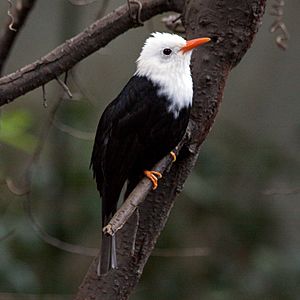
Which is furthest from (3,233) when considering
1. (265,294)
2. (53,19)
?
(53,19)

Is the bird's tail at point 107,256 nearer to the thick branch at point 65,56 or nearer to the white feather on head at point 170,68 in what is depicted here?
the white feather on head at point 170,68

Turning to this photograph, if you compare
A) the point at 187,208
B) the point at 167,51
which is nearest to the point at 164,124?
the point at 167,51

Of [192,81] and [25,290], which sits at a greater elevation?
[192,81]

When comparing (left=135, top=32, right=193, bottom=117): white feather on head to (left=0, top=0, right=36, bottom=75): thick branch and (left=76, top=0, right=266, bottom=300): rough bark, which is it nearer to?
(left=76, top=0, right=266, bottom=300): rough bark

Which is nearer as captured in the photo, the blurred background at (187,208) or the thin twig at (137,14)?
the thin twig at (137,14)

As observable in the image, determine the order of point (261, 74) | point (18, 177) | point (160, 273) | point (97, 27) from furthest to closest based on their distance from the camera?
point (261, 74)
point (18, 177)
point (160, 273)
point (97, 27)

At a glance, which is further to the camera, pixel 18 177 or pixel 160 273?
pixel 18 177

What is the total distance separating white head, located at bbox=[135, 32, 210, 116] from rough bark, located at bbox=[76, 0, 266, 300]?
0.05 m

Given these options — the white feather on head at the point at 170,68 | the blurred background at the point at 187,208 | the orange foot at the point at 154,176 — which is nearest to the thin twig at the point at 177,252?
the blurred background at the point at 187,208

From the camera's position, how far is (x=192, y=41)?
8.73ft

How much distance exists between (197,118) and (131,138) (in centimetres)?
22

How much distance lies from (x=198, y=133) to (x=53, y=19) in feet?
10.1

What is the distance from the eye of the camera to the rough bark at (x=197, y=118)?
2615mm

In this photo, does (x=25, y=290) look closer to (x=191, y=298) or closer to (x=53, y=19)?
(x=191, y=298)
